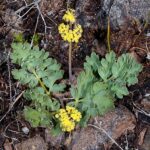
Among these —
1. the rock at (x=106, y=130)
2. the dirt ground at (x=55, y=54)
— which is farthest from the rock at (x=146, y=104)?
the rock at (x=106, y=130)

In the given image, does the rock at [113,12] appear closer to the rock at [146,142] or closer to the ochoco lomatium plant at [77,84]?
the ochoco lomatium plant at [77,84]

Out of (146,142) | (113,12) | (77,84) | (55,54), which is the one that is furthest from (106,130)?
(113,12)

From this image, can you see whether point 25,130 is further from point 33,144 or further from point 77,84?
point 77,84

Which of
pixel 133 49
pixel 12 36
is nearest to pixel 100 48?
pixel 133 49

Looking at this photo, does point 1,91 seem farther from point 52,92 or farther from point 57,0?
point 57,0

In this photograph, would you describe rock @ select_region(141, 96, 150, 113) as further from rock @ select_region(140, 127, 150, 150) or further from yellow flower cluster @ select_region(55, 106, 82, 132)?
yellow flower cluster @ select_region(55, 106, 82, 132)

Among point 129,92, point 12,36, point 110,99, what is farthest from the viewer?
point 12,36

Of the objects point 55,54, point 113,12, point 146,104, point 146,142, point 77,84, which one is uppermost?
point 113,12
